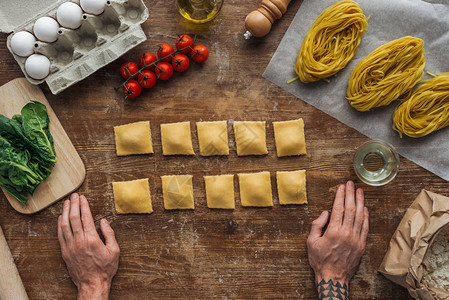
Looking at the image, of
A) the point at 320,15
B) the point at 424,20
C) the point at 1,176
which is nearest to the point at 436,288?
the point at 424,20

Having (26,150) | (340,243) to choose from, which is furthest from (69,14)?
(340,243)

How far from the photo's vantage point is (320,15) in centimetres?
286

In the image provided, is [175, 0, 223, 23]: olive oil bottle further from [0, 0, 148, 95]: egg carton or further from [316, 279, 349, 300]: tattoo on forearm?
[316, 279, 349, 300]: tattoo on forearm

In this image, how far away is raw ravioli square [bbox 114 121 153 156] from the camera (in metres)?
2.94

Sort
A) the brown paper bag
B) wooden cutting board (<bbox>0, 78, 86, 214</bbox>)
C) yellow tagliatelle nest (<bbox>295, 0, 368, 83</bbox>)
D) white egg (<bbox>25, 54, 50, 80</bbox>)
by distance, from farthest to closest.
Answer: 1. wooden cutting board (<bbox>0, 78, 86, 214</bbox>)
2. yellow tagliatelle nest (<bbox>295, 0, 368, 83</bbox>)
3. white egg (<bbox>25, 54, 50, 80</bbox>)
4. the brown paper bag

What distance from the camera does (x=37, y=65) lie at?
8.87 feet

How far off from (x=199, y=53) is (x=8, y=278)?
2.42m

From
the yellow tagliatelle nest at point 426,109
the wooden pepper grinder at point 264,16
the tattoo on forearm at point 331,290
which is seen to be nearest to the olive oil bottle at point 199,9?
the wooden pepper grinder at point 264,16

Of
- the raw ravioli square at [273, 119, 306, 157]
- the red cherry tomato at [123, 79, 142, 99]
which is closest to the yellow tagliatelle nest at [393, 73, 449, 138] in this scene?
the raw ravioli square at [273, 119, 306, 157]

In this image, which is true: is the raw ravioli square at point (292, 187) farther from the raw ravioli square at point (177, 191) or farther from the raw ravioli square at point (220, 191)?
the raw ravioli square at point (177, 191)

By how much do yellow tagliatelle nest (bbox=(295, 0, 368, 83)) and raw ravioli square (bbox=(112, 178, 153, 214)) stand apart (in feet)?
5.28

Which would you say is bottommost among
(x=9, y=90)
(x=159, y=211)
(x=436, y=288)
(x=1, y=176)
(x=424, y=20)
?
(x=436, y=288)

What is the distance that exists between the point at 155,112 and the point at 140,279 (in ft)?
4.69

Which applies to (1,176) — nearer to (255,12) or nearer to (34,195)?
(34,195)
